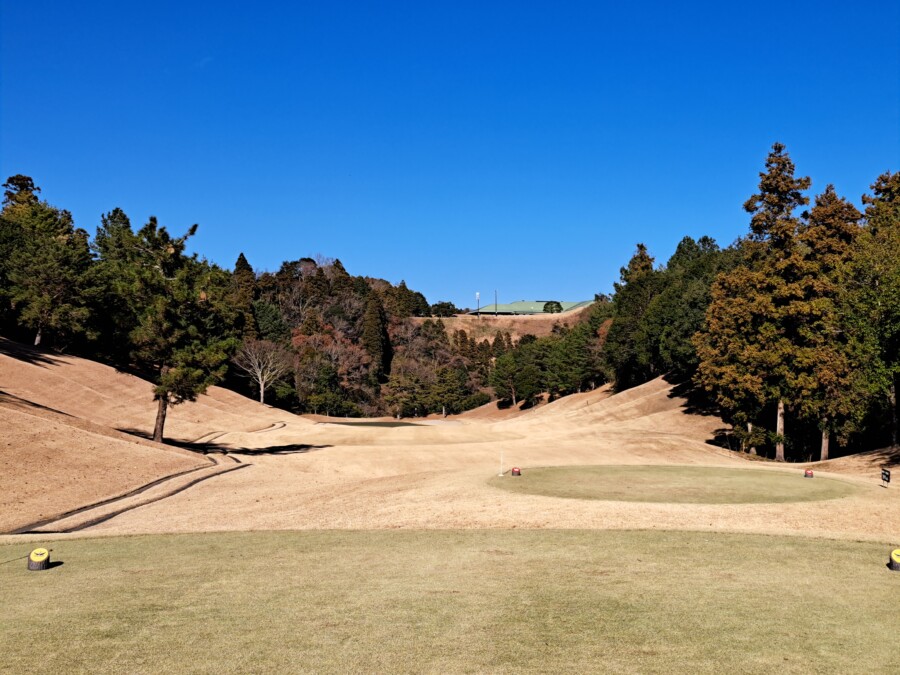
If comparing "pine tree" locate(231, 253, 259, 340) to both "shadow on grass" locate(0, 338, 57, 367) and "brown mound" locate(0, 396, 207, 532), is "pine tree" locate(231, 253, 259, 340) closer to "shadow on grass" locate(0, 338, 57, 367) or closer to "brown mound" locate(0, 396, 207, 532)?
"shadow on grass" locate(0, 338, 57, 367)

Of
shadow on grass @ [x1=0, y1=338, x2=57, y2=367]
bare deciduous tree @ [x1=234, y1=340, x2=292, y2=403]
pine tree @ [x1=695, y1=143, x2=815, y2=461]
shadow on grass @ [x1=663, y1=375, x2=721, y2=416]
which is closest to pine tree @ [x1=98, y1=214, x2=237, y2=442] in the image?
shadow on grass @ [x1=0, y1=338, x2=57, y2=367]

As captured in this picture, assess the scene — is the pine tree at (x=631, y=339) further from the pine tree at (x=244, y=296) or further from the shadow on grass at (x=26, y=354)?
the shadow on grass at (x=26, y=354)

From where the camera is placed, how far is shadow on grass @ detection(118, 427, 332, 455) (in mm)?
44438

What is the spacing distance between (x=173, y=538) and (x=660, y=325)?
230 ft

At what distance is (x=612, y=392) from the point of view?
9406cm

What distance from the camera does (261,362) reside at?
300ft

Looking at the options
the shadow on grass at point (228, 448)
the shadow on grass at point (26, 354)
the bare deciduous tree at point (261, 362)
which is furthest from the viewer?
the bare deciduous tree at point (261, 362)

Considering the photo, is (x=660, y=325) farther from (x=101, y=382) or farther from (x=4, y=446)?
(x=4, y=446)

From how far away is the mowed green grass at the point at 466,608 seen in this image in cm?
830

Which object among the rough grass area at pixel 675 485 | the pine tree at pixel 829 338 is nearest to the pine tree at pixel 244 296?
the rough grass area at pixel 675 485

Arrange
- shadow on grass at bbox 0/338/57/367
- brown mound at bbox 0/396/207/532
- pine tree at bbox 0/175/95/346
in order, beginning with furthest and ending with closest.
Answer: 1. pine tree at bbox 0/175/95/346
2. shadow on grass at bbox 0/338/57/367
3. brown mound at bbox 0/396/207/532

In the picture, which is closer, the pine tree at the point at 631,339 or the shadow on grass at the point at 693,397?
the shadow on grass at the point at 693,397

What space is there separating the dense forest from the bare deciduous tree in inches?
13.7

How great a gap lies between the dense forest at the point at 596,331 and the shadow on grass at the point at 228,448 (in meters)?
3.51
